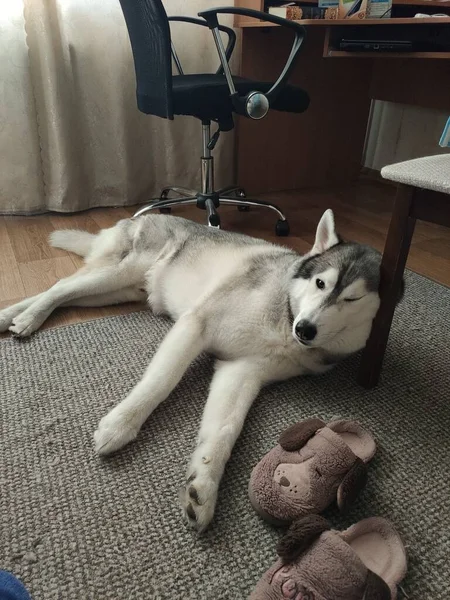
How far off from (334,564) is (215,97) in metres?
2.08

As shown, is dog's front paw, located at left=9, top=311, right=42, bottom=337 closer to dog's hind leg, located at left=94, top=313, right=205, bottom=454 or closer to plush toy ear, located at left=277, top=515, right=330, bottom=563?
dog's hind leg, located at left=94, top=313, right=205, bottom=454

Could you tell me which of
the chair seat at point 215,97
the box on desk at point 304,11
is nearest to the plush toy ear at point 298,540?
the chair seat at point 215,97

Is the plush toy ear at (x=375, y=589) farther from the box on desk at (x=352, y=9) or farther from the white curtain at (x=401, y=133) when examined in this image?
the white curtain at (x=401, y=133)

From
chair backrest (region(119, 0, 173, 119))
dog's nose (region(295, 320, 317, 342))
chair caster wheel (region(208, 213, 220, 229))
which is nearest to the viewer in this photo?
dog's nose (region(295, 320, 317, 342))

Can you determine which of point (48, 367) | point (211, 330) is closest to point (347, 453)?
point (211, 330)

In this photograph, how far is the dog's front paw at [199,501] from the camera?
1040mm

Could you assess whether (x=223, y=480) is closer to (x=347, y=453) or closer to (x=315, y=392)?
(x=347, y=453)

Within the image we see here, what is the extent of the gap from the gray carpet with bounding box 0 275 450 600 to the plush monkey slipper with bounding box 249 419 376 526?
2.6 inches

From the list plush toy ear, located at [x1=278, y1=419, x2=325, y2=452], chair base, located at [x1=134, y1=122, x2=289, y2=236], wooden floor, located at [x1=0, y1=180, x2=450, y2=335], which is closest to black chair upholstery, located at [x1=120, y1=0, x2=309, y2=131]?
chair base, located at [x1=134, y1=122, x2=289, y2=236]

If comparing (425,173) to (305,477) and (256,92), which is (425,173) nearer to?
(305,477)

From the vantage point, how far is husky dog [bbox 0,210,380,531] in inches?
48.8

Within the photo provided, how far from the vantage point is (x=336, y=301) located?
1339 mm

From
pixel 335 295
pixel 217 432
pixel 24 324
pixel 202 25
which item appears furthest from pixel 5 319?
pixel 202 25

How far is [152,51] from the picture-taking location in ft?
7.49
